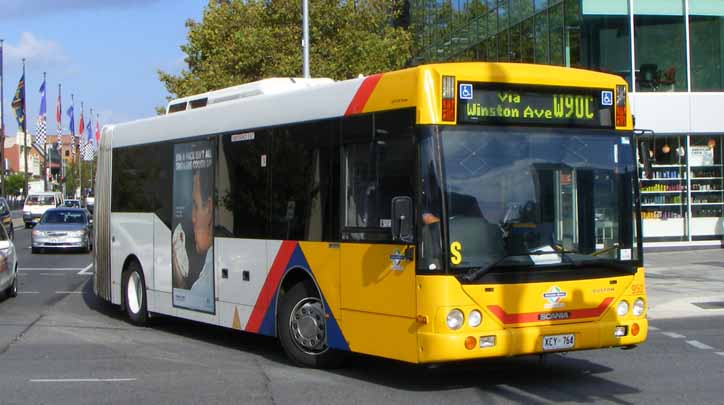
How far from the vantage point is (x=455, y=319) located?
317 inches

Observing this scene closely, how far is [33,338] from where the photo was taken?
12.6 meters

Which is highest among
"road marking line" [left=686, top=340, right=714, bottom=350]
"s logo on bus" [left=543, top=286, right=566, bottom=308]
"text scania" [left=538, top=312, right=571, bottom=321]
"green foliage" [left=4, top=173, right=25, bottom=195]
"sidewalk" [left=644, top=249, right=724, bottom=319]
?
"green foliage" [left=4, top=173, right=25, bottom=195]

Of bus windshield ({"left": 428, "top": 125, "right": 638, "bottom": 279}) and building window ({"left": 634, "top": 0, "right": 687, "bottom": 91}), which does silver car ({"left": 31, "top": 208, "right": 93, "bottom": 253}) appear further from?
bus windshield ({"left": 428, "top": 125, "right": 638, "bottom": 279})

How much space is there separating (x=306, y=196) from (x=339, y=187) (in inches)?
25.4

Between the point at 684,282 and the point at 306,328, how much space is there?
11379 mm

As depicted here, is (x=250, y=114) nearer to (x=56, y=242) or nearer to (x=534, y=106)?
(x=534, y=106)

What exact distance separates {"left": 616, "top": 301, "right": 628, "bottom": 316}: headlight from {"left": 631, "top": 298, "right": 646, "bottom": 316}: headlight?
94mm

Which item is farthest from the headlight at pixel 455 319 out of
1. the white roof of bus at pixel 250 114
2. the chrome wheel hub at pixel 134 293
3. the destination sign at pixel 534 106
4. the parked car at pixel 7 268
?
the parked car at pixel 7 268

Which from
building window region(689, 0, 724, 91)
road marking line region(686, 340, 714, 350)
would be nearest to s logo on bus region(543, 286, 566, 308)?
road marking line region(686, 340, 714, 350)

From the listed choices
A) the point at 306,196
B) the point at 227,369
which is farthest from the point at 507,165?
the point at 227,369

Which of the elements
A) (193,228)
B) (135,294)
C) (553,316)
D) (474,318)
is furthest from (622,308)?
(135,294)

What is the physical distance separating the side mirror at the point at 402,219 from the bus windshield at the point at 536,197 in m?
0.33

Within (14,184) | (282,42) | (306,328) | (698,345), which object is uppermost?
(282,42)

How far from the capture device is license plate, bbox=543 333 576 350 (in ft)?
27.7
